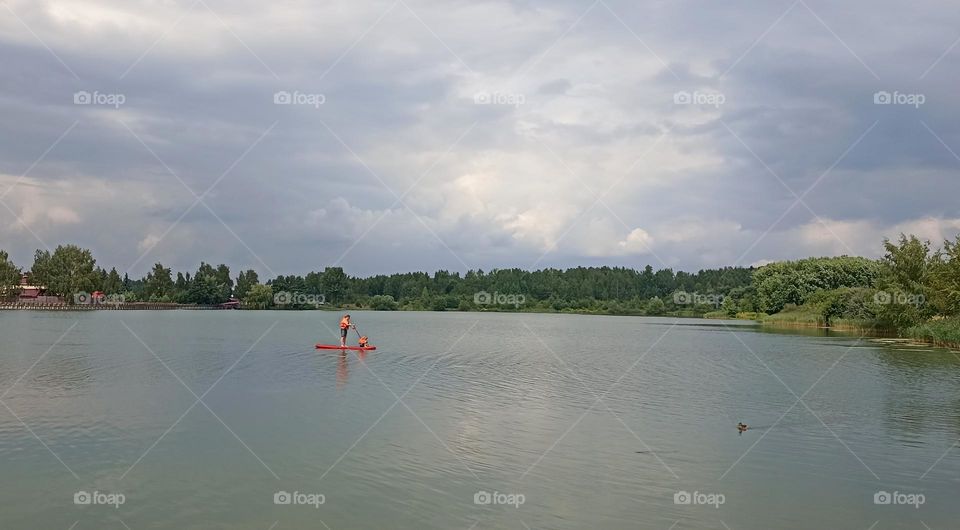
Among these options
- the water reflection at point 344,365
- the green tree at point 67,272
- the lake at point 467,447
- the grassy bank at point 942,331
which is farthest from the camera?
the green tree at point 67,272

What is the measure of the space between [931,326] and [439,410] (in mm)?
50118

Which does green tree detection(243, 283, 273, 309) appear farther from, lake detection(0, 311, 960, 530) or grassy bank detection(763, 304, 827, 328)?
lake detection(0, 311, 960, 530)

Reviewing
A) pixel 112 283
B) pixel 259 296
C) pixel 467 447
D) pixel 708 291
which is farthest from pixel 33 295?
pixel 467 447

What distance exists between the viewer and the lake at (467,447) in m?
13.4

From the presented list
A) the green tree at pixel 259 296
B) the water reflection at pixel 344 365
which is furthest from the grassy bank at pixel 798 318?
the green tree at pixel 259 296

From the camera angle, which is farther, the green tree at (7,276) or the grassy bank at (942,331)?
the green tree at (7,276)

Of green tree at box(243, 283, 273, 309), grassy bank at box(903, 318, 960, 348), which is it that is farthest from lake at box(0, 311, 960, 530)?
green tree at box(243, 283, 273, 309)

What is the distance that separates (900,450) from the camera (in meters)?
19.2

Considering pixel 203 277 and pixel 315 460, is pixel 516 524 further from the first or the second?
pixel 203 277

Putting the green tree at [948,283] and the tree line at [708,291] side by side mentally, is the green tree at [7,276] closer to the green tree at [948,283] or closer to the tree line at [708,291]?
the tree line at [708,291]

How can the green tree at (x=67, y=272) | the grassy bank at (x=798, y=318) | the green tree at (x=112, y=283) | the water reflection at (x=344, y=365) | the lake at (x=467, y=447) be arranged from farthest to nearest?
the green tree at (x=112, y=283) → the green tree at (x=67, y=272) → the grassy bank at (x=798, y=318) → the water reflection at (x=344, y=365) → the lake at (x=467, y=447)

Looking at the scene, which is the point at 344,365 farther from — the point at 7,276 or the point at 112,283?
the point at 112,283

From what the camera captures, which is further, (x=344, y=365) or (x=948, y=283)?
(x=948, y=283)

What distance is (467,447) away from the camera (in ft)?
61.0
